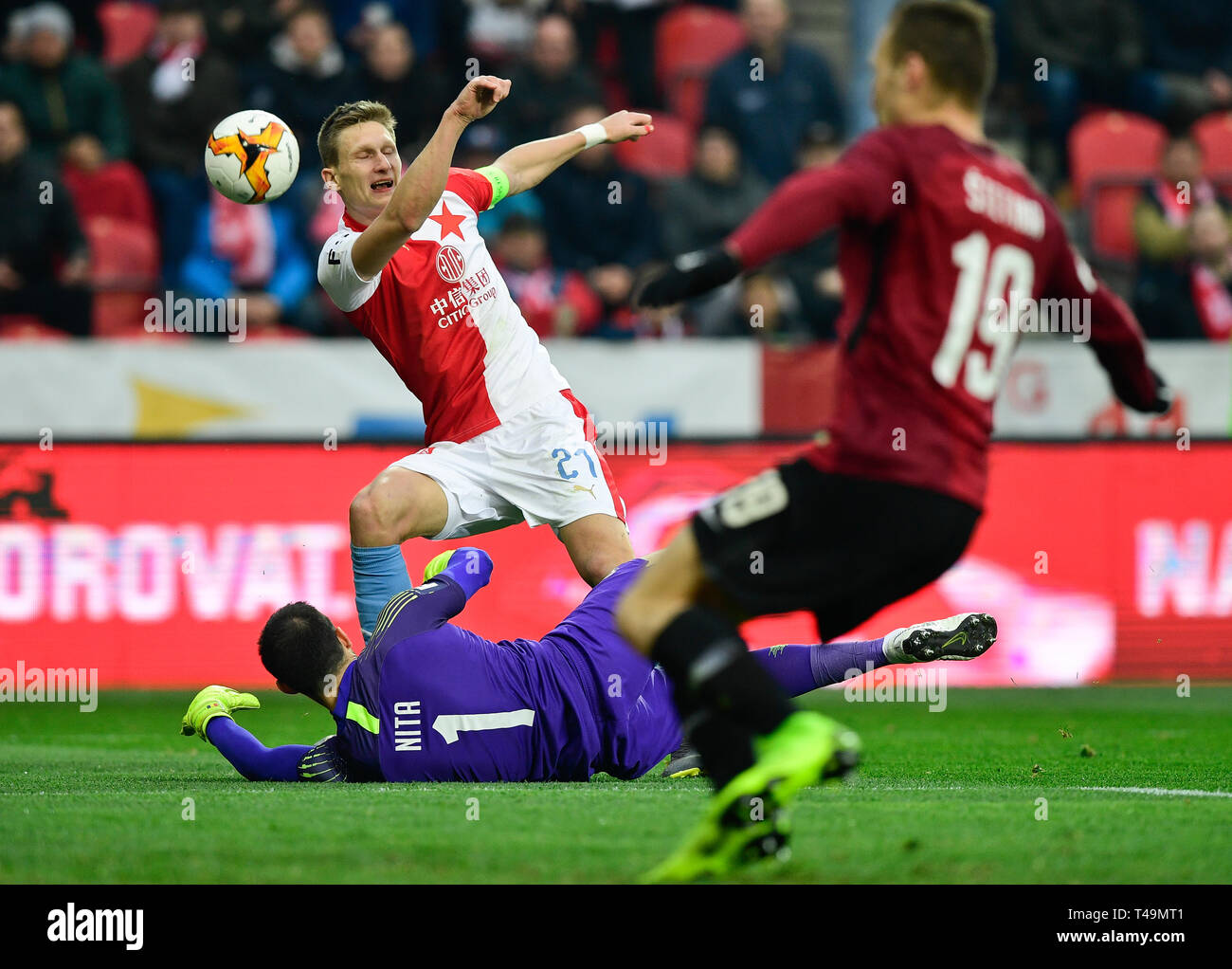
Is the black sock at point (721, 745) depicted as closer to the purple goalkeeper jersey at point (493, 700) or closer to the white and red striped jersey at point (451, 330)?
the purple goalkeeper jersey at point (493, 700)

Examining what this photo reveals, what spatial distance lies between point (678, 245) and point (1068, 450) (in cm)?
346

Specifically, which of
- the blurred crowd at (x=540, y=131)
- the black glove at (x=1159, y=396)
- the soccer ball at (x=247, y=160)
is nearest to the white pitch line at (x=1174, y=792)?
the black glove at (x=1159, y=396)

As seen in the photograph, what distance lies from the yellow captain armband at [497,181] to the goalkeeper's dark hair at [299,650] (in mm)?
2055

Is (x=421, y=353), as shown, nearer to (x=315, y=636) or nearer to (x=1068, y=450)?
(x=315, y=636)

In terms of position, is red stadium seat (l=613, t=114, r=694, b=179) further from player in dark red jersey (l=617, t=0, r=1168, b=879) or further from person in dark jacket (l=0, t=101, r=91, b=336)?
player in dark red jersey (l=617, t=0, r=1168, b=879)

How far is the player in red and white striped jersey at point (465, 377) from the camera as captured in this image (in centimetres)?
656

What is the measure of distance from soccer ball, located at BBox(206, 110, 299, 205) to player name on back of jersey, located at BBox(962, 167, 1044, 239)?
365 centimetres

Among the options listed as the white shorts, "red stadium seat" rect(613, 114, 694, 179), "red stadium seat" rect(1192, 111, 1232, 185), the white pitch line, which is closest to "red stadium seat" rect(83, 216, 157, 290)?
"red stadium seat" rect(613, 114, 694, 179)

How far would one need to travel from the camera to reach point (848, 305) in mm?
4098

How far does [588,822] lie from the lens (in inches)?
177

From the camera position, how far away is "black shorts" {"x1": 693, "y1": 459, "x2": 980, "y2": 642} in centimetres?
394

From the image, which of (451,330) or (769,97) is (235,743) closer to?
(451,330)

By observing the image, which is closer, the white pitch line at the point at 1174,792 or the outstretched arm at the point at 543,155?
the white pitch line at the point at 1174,792

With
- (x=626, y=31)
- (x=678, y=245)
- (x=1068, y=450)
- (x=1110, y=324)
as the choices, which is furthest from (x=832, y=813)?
(x=626, y=31)
